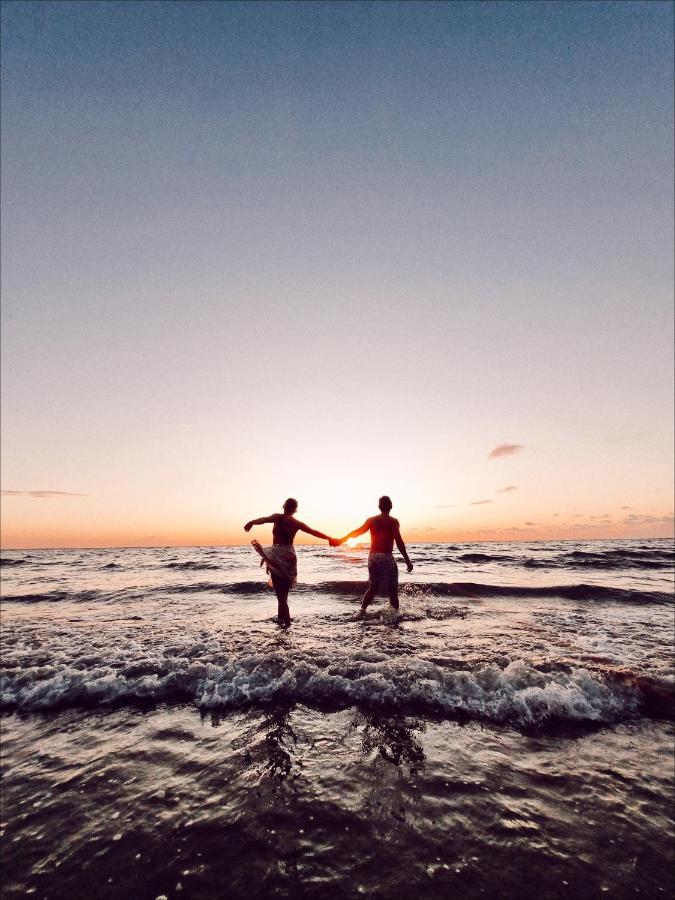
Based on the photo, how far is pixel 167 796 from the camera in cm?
360

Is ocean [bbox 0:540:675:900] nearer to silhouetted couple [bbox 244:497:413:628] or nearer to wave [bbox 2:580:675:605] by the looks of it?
Answer: silhouetted couple [bbox 244:497:413:628]

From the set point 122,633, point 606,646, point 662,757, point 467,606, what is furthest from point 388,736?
point 467,606

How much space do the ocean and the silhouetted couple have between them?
1.18 m

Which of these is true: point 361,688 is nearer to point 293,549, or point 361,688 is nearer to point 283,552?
point 283,552

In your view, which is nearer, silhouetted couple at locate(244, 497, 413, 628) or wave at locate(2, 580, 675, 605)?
silhouetted couple at locate(244, 497, 413, 628)

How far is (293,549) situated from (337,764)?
6.35 meters

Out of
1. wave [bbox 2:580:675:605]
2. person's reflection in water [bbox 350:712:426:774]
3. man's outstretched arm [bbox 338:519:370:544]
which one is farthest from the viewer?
wave [bbox 2:580:675:605]

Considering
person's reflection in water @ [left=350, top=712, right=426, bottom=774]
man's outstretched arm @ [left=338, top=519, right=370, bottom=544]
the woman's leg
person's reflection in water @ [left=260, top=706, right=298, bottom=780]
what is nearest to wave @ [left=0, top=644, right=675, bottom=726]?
person's reflection in water @ [left=350, top=712, right=426, bottom=774]

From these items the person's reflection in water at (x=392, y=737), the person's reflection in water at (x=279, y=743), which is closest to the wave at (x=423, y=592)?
the person's reflection in water at (x=392, y=737)

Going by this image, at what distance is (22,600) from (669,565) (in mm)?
32716

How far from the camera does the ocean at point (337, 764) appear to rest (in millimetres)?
2826

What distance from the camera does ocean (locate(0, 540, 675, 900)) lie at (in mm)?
2826

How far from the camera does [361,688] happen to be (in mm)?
5914

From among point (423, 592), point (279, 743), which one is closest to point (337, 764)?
point (279, 743)
